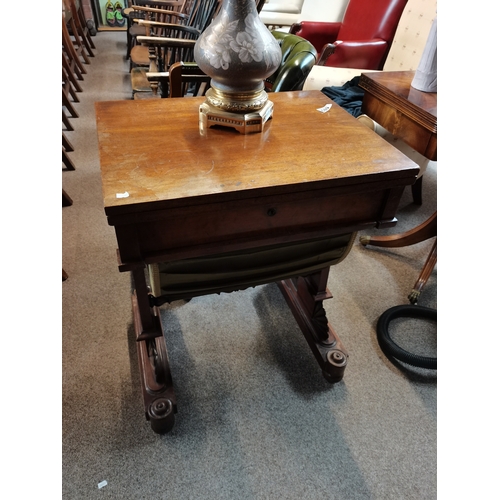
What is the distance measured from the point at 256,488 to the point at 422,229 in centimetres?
113

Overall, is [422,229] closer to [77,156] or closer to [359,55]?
[359,55]

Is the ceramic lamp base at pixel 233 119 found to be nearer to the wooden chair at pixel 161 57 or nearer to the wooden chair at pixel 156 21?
the wooden chair at pixel 161 57

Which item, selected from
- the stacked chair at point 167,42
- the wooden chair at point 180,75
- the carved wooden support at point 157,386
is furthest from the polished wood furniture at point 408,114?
the carved wooden support at point 157,386

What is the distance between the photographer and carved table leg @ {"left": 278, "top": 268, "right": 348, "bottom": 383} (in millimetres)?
1062

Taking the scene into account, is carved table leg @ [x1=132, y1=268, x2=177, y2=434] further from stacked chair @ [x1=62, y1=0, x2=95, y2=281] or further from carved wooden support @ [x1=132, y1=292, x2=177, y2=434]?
stacked chair @ [x1=62, y1=0, x2=95, y2=281]

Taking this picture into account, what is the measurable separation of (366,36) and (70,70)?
6.81 feet

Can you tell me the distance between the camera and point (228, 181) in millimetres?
650

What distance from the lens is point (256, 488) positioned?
34.7 inches

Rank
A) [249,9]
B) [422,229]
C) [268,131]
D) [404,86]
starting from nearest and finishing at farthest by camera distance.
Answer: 1. [249,9]
2. [268,131]
3. [404,86]
4. [422,229]

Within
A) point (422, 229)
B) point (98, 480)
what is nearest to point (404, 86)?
point (422, 229)

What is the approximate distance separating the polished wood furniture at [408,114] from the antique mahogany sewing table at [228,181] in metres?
0.41

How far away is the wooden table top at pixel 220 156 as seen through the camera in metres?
0.63

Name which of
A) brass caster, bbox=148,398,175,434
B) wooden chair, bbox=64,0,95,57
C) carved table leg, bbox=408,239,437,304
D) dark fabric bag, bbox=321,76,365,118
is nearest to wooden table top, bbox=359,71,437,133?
dark fabric bag, bbox=321,76,365,118

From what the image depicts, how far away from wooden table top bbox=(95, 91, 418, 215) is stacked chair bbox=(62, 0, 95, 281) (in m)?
0.83
